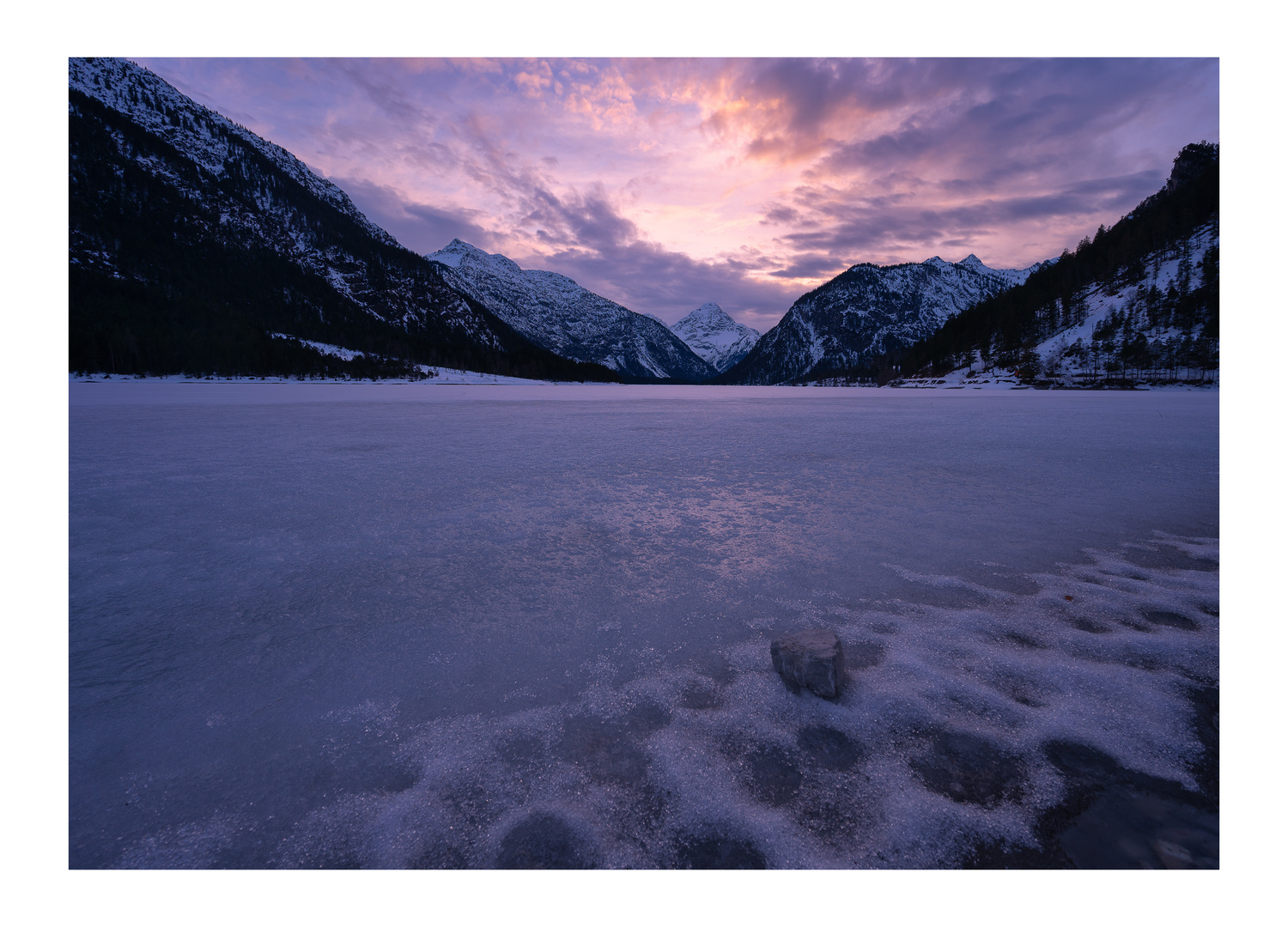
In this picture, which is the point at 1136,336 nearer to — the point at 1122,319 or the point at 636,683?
the point at 1122,319

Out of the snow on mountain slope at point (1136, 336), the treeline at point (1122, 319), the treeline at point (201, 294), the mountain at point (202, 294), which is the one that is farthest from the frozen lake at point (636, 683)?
the treeline at point (201, 294)

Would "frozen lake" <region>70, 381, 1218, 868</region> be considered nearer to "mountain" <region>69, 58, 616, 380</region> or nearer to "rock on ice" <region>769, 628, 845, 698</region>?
"rock on ice" <region>769, 628, 845, 698</region>

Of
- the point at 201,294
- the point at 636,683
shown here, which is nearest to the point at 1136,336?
the point at 636,683

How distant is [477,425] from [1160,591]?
20.9 meters

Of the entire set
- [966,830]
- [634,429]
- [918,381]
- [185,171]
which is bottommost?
[966,830]

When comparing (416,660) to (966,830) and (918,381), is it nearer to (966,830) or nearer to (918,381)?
(966,830)

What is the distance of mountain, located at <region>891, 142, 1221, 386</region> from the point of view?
283ft

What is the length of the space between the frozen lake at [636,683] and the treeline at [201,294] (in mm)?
124546

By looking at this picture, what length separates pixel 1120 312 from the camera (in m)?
100

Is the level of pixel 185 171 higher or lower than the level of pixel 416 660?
higher

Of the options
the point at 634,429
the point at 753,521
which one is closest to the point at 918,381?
the point at 634,429

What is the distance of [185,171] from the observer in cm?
19888

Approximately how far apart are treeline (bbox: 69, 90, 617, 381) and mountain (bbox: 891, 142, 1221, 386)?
12285 cm

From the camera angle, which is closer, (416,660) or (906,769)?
(906,769)
